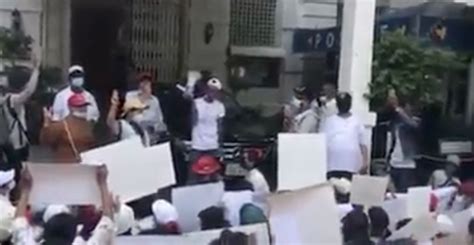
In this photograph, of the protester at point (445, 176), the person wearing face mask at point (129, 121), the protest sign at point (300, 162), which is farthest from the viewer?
the person wearing face mask at point (129, 121)

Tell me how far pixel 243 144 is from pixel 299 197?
7.96m

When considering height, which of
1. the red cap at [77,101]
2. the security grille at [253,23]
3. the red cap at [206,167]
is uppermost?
the security grille at [253,23]

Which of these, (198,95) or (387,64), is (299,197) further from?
(387,64)

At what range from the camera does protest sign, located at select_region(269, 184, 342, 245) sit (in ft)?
22.3

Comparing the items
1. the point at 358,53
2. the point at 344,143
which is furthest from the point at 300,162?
the point at 358,53

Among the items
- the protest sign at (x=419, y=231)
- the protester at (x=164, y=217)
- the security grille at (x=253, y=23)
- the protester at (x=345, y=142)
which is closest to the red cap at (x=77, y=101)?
the protester at (x=345, y=142)

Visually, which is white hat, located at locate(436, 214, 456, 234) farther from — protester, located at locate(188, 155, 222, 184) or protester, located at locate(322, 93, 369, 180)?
protester, located at locate(322, 93, 369, 180)

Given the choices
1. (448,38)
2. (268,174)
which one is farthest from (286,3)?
(268,174)

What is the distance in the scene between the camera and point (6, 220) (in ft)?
22.7

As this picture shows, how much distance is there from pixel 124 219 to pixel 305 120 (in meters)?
6.43

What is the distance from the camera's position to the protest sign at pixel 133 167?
6.94m

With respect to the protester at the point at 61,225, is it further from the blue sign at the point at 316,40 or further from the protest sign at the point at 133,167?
the blue sign at the point at 316,40

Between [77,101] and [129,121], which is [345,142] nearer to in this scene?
[129,121]

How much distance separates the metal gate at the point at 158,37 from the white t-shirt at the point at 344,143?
25.1ft
